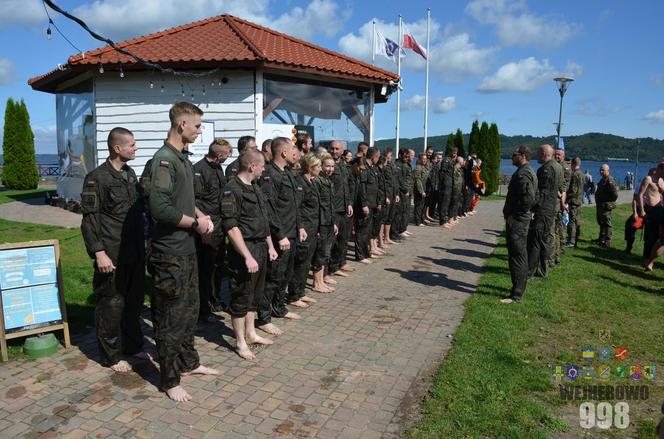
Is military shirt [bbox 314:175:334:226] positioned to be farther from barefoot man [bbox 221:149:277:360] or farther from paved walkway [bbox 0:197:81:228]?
paved walkway [bbox 0:197:81:228]

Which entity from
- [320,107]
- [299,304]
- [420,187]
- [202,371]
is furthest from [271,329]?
[420,187]

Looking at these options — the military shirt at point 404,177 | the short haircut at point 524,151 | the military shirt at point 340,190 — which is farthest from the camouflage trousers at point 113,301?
the military shirt at point 404,177

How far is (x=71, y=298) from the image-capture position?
6328 mm

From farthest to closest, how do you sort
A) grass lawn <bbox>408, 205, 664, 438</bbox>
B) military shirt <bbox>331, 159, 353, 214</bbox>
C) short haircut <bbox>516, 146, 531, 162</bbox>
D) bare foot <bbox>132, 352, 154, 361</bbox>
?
1. military shirt <bbox>331, 159, 353, 214</bbox>
2. short haircut <bbox>516, 146, 531, 162</bbox>
3. bare foot <bbox>132, 352, 154, 361</bbox>
4. grass lawn <bbox>408, 205, 664, 438</bbox>

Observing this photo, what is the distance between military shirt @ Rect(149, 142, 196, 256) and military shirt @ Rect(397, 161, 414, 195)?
746 centimetres

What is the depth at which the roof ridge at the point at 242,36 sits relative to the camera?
33.9 ft

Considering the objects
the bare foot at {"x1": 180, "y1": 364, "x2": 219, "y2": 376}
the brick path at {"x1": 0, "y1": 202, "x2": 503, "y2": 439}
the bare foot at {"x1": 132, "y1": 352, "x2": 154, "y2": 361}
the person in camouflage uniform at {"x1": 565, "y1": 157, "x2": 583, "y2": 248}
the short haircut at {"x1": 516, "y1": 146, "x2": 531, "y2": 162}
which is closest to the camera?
the brick path at {"x1": 0, "y1": 202, "x2": 503, "y2": 439}

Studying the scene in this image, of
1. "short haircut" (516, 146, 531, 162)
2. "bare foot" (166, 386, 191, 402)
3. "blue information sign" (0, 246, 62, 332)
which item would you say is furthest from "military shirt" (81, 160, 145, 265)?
"short haircut" (516, 146, 531, 162)

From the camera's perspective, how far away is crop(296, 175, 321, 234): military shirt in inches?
252

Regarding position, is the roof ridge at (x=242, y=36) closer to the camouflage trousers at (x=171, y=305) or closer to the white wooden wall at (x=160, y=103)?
the white wooden wall at (x=160, y=103)

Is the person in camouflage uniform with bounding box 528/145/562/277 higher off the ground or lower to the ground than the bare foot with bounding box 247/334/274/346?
higher

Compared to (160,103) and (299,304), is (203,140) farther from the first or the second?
(299,304)

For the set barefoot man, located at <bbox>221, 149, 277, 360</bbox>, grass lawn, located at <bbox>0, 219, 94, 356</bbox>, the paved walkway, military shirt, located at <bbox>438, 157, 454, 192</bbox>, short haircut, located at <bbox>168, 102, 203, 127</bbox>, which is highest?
short haircut, located at <bbox>168, 102, 203, 127</bbox>

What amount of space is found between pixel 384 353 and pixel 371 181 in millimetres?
4582
